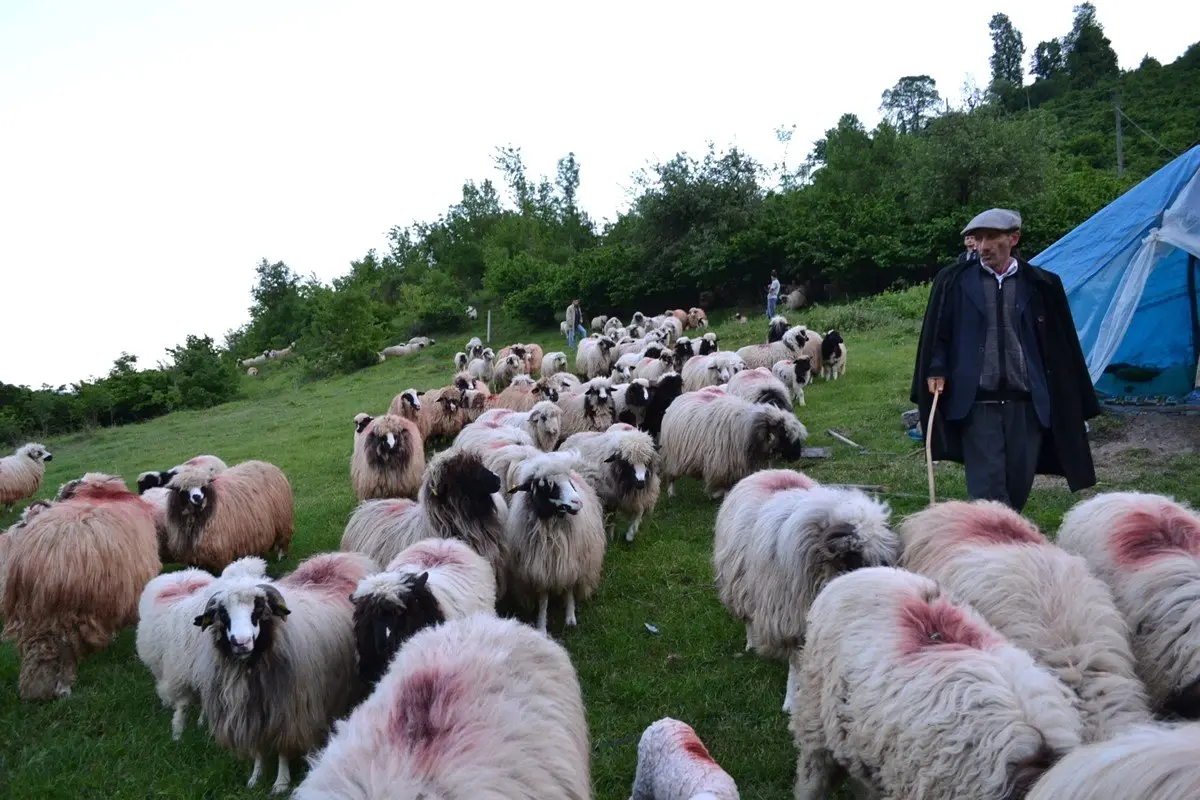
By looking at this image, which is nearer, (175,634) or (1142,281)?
(175,634)

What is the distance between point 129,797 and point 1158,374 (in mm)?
11935

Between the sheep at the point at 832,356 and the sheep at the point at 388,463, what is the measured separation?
9366mm

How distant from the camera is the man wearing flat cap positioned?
430 cm

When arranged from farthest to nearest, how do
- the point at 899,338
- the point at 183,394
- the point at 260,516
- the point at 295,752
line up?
the point at 183,394 → the point at 899,338 → the point at 260,516 → the point at 295,752

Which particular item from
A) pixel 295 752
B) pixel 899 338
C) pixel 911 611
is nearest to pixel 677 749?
pixel 911 611

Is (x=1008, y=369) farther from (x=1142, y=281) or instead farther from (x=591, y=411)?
(x=591, y=411)

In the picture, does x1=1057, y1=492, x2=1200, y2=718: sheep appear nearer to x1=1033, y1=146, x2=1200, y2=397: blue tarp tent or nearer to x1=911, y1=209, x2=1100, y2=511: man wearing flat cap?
x1=911, y1=209, x2=1100, y2=511: man wearing flat cap

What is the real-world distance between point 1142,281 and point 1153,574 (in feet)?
18.8

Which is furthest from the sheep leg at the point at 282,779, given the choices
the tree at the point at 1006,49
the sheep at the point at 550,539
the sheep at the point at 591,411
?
the tree at the point at 1006,49

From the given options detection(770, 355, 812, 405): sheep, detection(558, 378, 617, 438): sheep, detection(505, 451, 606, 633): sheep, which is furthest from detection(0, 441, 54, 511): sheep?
detection(770, 355, 812, 405): sheep

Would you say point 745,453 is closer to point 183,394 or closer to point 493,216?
point 183,394

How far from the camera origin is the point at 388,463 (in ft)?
29.8

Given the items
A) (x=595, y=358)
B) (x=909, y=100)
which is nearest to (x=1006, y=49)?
(x=909, y=100)

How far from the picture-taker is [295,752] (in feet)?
13.8
